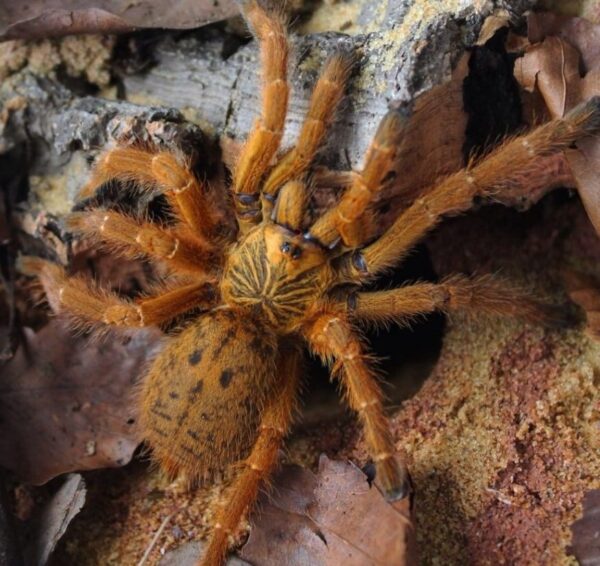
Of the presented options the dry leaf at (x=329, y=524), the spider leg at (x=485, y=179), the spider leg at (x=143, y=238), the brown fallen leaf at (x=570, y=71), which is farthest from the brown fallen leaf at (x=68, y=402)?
the brown fallen leaf at (x=570, y=71)

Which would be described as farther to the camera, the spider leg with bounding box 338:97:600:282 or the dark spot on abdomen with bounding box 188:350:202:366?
the dark spot on abdomen with bounding box 188:350:202:366

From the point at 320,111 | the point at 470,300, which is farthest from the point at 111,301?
the point at 470,300

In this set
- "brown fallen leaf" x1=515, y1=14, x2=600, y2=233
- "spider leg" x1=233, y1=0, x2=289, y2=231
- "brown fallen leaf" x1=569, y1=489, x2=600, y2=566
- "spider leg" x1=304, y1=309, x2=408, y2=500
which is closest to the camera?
"brown fallen leaf" x1=569, y1=489, x2=600, y2=566

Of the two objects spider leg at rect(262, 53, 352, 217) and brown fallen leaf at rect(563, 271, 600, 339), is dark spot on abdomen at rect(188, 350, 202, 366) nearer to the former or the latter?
spider leg at rect(262, 53, 352, 217)

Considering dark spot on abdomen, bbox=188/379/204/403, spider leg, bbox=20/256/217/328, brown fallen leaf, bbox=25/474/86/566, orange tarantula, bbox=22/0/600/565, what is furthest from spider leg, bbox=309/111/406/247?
brown fallen leaf, bbox=25/474/86/566

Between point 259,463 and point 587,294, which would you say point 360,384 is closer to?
point 259,463

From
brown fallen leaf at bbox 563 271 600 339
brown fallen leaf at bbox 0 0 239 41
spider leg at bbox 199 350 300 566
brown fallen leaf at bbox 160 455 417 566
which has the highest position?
brown fallen leaf at bbox 0 0 239 41

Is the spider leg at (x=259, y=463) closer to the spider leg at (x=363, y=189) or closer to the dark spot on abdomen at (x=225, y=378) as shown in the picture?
the dark spot on abdomen at (x=225, y=378)
